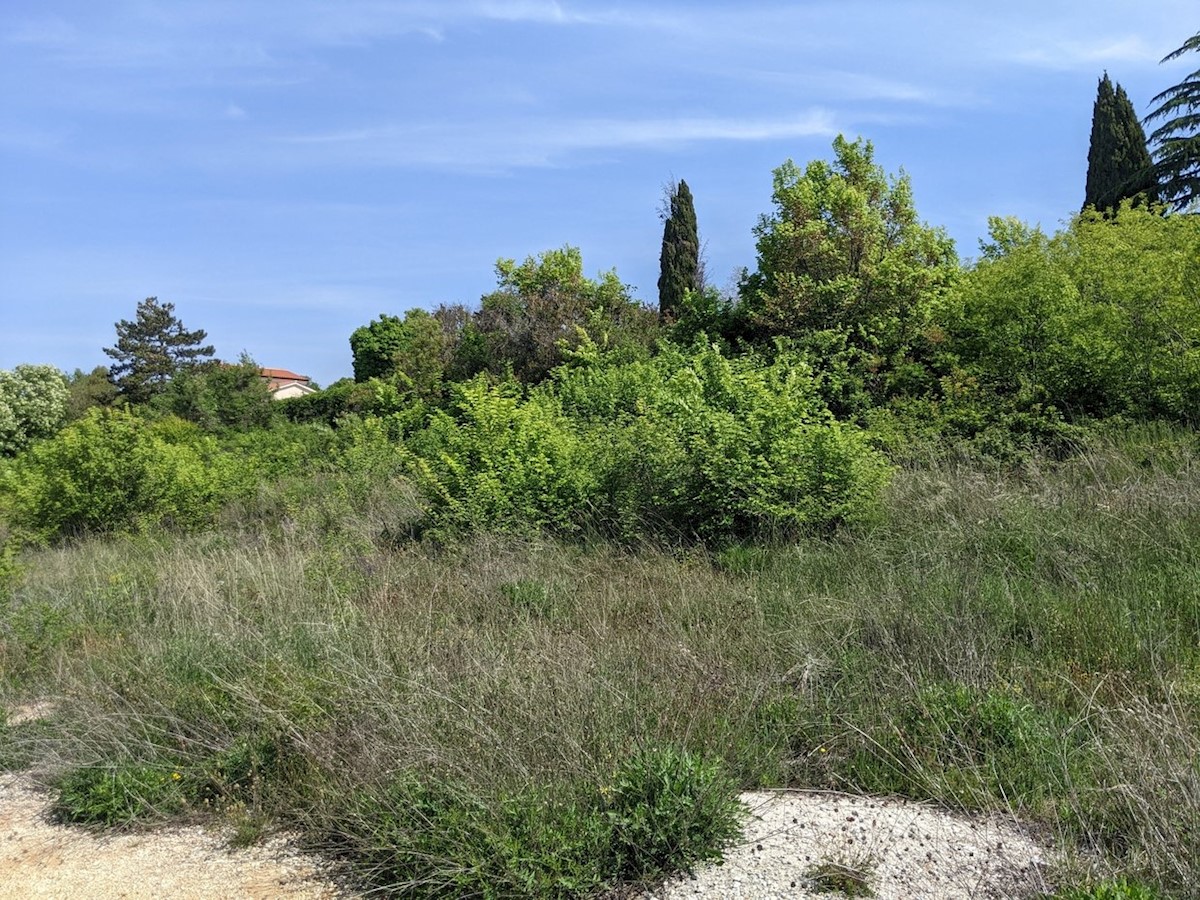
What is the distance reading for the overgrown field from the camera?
3623 mm

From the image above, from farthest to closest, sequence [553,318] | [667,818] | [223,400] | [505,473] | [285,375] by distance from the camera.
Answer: [285,375] < [223,400] < [553,318] < [505,473] < [667,818]

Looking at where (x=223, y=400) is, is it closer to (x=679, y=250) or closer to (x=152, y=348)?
(x=679, y=250)

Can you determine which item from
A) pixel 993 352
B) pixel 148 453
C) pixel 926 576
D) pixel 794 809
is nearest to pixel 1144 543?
pixel 926 576

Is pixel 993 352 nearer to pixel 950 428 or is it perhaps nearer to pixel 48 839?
pixel 950 428

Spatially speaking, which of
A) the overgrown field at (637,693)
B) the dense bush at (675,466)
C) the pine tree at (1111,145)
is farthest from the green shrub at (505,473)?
the pine tree at (1111,145)

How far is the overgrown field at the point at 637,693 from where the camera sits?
3623mm

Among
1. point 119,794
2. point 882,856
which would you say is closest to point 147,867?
point 119,794

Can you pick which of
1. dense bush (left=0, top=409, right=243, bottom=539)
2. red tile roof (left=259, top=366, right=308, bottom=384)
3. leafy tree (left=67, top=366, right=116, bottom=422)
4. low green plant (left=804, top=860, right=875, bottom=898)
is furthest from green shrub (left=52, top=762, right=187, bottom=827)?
red tile roof (left=259, top=366, right=308, bottom=384)

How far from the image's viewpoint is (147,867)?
13.6 feet

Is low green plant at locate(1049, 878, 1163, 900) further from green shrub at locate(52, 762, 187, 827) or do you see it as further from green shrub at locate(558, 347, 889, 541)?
green shrub at locate(558, 347, 889, 541)

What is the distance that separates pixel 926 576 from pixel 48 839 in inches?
217

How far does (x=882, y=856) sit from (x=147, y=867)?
3.19 metres

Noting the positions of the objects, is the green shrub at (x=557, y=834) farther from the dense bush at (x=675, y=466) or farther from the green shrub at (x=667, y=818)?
the dense bush at (x=675, y=466)

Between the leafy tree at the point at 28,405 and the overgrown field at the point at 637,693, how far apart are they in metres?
39.3
